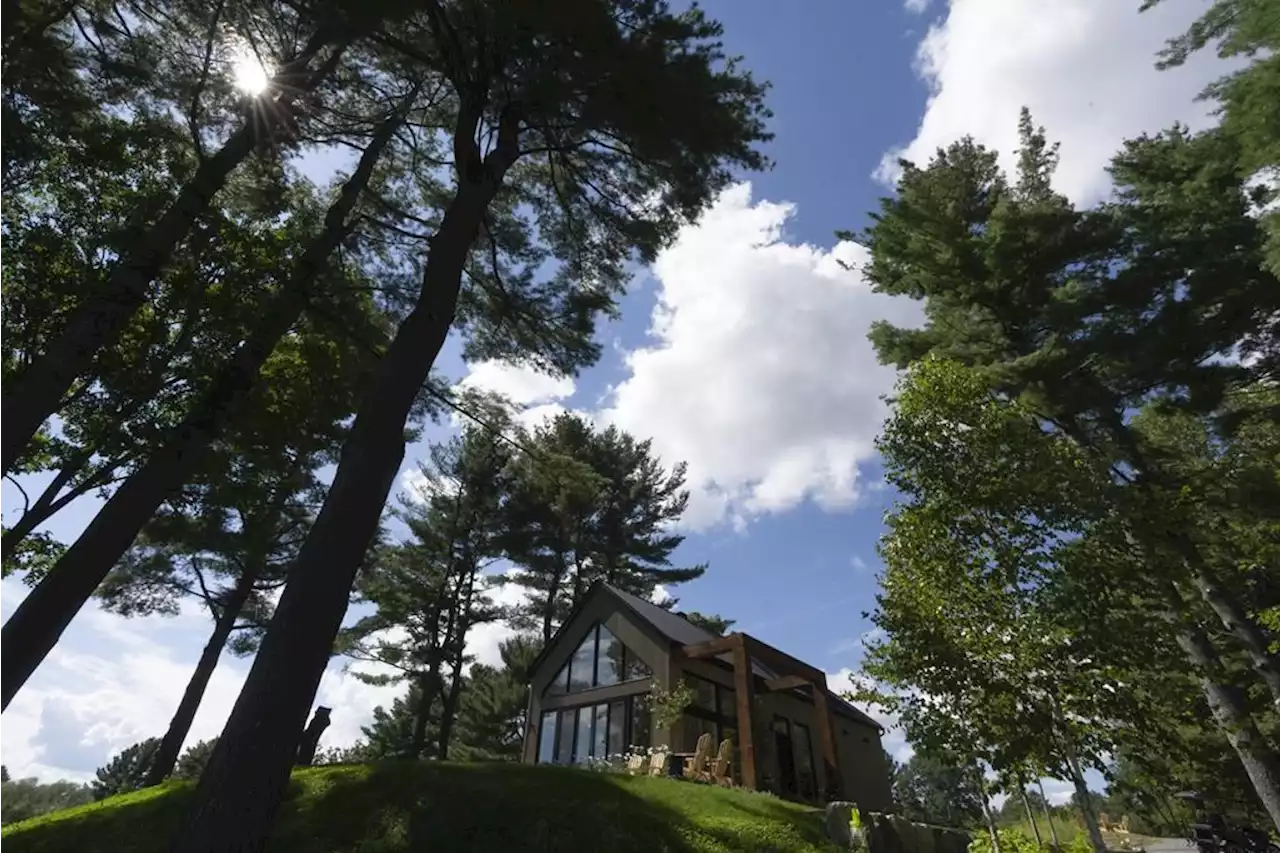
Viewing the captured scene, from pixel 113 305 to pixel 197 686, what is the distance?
12674mm

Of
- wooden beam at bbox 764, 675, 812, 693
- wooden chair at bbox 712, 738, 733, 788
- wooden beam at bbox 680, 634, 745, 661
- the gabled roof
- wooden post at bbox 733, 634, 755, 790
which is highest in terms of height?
the gabled roof

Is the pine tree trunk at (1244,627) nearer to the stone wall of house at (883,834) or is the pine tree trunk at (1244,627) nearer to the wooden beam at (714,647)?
the stone wall of house at (883,834)

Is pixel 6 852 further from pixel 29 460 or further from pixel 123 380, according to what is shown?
pixel 123 380

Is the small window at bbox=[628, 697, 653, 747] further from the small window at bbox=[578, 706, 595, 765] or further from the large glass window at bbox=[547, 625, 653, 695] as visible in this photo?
the small window at bbox=[578, 706, 595, 765]

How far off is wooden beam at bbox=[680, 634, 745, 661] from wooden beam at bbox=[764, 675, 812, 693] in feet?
7.92

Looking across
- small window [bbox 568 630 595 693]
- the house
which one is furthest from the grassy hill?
small window [bbox 568 630 595 693]

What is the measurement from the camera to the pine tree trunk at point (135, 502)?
5855 mm

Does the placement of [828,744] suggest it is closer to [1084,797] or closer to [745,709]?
[745,709]

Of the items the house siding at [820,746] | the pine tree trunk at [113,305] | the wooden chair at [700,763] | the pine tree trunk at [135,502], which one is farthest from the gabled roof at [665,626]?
the pine tree trunk at [113,305]

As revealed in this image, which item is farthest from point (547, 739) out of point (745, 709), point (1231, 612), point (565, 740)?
point (1231, 612)

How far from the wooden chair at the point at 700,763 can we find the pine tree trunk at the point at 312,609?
31.5ft

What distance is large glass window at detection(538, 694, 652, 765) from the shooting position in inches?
626

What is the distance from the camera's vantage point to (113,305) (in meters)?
7.02

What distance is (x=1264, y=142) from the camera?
7.70 meters
